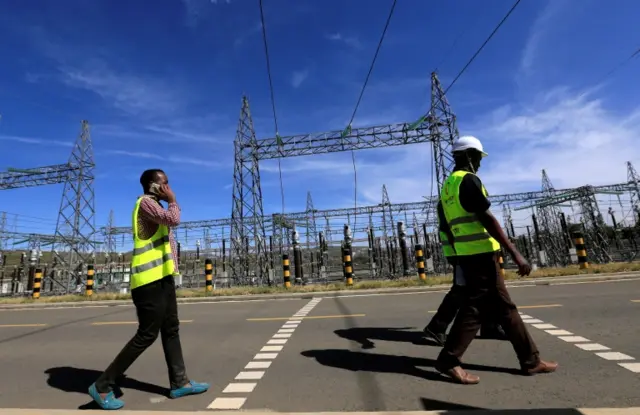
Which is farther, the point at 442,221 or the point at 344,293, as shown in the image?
the point at 344,293

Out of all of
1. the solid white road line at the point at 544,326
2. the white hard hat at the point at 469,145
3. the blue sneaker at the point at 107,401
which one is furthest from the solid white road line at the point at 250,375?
the solid white road line at the point at 544,326

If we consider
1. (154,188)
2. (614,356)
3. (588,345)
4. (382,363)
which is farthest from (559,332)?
(154,188)

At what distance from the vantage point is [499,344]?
15.1 feet

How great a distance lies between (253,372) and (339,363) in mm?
908

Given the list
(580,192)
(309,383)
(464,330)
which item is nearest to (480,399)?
(464,330)

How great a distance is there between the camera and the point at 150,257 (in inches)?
126

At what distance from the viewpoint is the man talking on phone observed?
3062 millimetres

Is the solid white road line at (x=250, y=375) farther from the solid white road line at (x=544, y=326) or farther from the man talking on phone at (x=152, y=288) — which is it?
the solid white road line at (x=544, y=326)

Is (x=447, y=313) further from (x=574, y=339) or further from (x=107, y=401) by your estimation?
(x=107, y=401)

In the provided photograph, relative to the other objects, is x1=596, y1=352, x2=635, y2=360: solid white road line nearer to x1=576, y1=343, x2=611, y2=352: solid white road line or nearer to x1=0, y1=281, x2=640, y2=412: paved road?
x1=0, y1=281, x2=640, y2=412: paved road

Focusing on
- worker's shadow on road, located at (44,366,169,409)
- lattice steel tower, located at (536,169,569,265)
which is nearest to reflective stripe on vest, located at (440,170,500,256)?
worker's shadow on road, located at (44,366,169,409)

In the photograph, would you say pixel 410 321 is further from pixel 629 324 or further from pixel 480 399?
pixel 480 399

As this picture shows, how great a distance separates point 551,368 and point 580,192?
31.1 metres

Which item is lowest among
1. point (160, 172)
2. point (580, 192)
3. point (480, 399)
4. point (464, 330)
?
point (480, 399)
